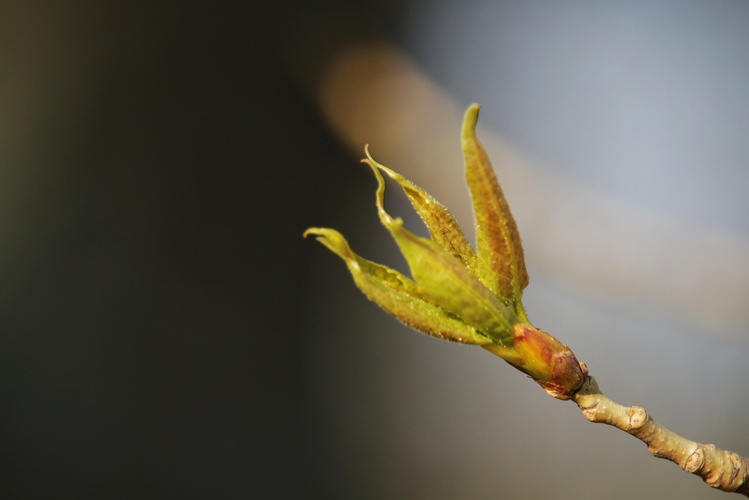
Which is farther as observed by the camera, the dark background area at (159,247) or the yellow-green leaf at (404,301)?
the dark background area at (159,247)

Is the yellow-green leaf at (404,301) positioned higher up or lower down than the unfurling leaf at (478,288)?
lower down

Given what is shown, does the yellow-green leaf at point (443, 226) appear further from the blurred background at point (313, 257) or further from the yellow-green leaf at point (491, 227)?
the blurred background at point (313, 257)

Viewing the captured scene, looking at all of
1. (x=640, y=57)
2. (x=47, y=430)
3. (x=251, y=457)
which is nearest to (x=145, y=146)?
(x=47, y=430)

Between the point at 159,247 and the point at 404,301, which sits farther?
the point at 159,247

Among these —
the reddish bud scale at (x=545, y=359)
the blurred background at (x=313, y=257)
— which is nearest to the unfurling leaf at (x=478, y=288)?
the reddish bud scale at (x=545, y=359)

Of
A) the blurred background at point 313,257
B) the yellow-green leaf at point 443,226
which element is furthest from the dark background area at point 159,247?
the yellow-green leaf at point 443,226

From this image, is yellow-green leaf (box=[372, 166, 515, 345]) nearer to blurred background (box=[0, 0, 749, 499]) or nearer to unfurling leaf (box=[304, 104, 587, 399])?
unfurling leaf (box=[304, 104, 587, 399])

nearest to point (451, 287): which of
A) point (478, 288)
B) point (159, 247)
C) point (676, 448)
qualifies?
point (478, 288)

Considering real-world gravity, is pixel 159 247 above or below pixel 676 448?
below

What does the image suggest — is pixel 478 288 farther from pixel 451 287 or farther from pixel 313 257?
pixel 313 257
